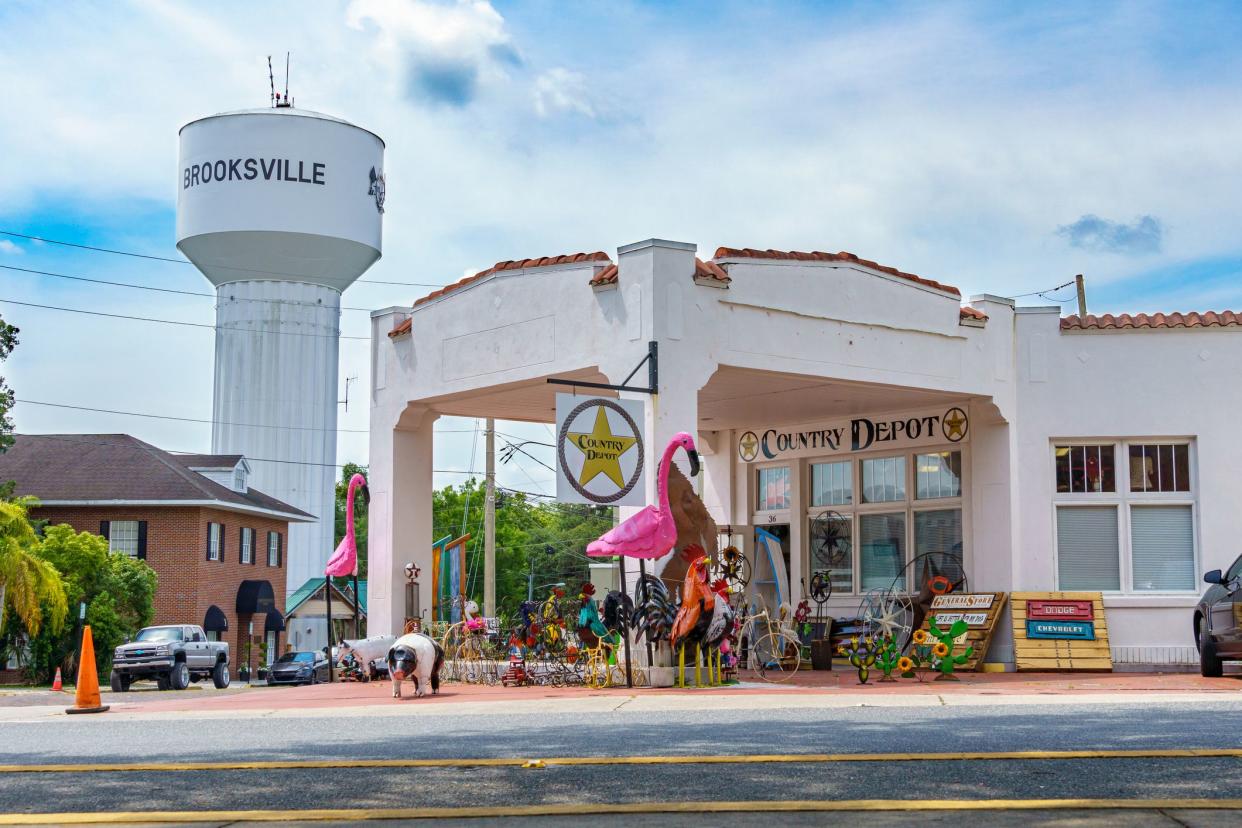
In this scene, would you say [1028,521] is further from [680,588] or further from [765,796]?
[765,796]

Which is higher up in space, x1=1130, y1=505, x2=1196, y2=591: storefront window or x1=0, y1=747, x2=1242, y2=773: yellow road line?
x1=1130, y1=505, x2=1196, y2=591: storefront window

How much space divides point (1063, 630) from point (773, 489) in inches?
255

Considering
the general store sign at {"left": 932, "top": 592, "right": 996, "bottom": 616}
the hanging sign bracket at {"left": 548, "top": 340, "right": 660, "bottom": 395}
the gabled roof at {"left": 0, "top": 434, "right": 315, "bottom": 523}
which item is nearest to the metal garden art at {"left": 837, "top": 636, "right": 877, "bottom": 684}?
the general store sign at {"left": 932, "top": 592, "right": 996, "bottom": 616}

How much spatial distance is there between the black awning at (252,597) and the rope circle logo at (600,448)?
35465 millimetres

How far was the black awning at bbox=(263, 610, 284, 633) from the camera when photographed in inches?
2096

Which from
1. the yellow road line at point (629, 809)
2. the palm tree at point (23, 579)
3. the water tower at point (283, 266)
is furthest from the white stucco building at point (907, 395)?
the water tower at point (283, 266)

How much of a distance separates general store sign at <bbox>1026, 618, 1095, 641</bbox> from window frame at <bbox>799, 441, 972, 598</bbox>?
5.53ft

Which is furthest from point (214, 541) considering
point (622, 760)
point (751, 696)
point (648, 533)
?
point (622, 760)

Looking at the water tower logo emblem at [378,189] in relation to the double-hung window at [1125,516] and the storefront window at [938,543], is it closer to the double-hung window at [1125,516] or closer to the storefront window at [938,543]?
the storefront window at [938,543]

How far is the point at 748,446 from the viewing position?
1046 inches

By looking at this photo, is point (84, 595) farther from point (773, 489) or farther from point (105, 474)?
point (773, 489)

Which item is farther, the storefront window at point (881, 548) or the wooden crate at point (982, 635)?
the storefront window at point (881, 548)

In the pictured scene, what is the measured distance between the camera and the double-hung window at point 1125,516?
2191cm

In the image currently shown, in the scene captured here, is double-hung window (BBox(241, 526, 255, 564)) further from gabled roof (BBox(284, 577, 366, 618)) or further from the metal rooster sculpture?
the metal rooster sculpture
